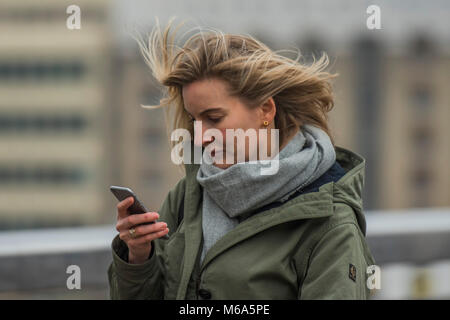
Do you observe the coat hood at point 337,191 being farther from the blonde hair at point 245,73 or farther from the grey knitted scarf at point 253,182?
the blonde hair at point 245,73

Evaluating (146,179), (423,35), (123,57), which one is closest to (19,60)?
(123,57)

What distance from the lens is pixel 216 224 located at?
2.11m

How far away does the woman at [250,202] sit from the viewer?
1.97 meters

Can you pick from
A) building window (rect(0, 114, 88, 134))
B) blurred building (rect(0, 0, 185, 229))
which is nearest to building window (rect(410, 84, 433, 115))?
blurred building (rect(0, 0, 185, 229))

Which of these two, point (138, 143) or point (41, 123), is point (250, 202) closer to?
point (138, 143)

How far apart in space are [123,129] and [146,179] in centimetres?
500

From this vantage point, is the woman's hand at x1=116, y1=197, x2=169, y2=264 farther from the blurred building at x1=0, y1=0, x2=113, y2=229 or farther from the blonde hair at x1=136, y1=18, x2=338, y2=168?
the blurred building at x1=0, y1=0, x2=113, y2=229

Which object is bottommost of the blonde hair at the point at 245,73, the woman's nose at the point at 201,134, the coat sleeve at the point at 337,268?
the coat sleeve at the point at 337,268

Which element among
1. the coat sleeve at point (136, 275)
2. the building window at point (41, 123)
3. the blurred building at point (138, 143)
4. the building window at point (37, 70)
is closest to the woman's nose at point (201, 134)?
the coat sleeve at point (136, 275)

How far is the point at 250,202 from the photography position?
2033 mm

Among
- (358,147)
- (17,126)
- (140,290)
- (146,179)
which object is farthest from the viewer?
(17,126)

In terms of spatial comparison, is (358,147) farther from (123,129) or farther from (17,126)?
(17,126)

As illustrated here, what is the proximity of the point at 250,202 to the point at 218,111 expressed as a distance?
288mm

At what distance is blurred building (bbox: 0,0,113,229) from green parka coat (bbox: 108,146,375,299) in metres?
62.1
